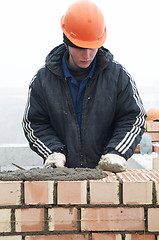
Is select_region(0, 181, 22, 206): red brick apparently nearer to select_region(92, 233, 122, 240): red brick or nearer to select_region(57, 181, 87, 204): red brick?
select_region(57, 181, 87, 204): red brick

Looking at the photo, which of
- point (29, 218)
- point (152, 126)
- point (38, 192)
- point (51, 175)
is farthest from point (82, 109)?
point (152, 126)

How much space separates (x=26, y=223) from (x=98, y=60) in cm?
154

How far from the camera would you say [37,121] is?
8.98ft

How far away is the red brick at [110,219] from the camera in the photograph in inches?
69.2

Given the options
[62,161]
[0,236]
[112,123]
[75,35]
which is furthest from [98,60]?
[0,236]

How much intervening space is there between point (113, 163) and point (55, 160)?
1.63ft

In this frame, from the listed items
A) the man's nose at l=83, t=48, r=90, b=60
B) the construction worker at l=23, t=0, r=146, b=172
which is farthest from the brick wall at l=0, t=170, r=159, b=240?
the man's nose at l=83, t=48, r=90, b=60

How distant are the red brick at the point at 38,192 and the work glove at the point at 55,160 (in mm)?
457

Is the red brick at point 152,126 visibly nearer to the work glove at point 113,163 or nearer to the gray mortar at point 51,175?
the work glove at point 113,163

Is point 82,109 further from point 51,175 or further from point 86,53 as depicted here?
point 51,175

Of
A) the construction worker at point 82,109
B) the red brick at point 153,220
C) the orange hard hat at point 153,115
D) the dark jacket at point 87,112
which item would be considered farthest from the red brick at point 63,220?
the orange hard hat at point 153,115

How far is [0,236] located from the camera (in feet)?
5.75

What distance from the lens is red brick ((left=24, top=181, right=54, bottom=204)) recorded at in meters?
1.75

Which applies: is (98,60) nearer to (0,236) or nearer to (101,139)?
(101,139)
